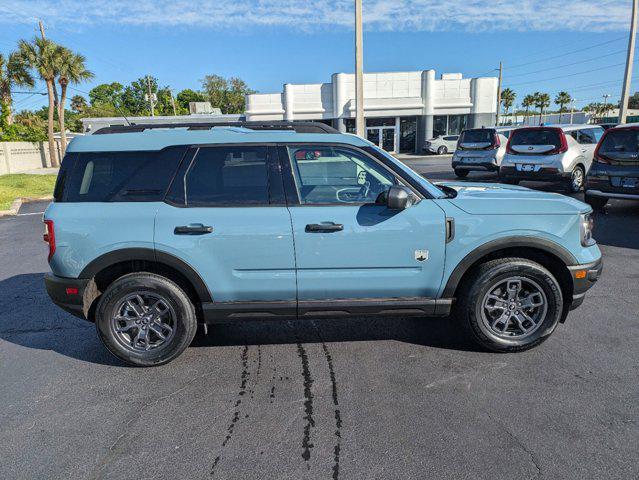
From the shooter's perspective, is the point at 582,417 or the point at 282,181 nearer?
the point at 582,417

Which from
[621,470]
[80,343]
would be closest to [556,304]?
[621,470]

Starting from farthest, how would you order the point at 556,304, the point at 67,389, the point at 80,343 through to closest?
the point at 80,343, the point at 556,304, the point at 67,389

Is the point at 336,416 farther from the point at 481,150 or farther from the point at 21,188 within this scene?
the point at 21,188

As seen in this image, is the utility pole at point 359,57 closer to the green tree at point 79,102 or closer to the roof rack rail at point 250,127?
the roof rack rail at point 250,127

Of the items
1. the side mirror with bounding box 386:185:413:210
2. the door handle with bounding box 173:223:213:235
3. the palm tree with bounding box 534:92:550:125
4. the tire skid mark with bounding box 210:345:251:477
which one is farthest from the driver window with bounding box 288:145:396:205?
the palm tree with bounding box 534:92:550:125

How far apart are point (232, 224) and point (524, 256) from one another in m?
2.44

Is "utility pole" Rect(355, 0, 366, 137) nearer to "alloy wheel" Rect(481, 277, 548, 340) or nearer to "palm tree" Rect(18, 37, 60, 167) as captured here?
"alloy wheel" Rect(481, 277, 548, 340)

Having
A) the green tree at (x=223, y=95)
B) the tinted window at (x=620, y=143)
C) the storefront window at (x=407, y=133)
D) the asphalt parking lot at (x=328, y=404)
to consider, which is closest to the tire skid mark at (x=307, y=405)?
the asphalt parking lot at (x=328, y=404)

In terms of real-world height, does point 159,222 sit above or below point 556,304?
above

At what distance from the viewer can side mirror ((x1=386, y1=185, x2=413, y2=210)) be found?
3463 mm

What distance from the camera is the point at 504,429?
2898 millimetres

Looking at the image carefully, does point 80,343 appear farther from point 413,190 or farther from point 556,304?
point 556,304

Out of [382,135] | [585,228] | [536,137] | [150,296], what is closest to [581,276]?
[585,228]

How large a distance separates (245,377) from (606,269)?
5074 mm
